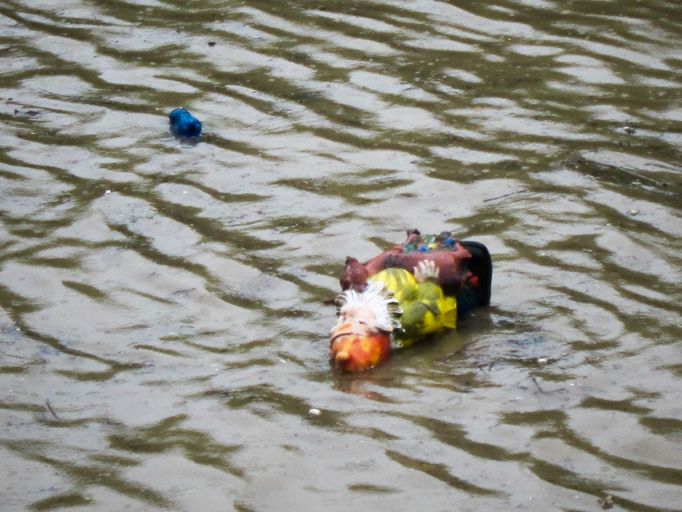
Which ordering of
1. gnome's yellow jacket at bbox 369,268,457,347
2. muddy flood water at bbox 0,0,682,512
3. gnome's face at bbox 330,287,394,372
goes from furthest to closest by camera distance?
1. gnome's yellow jacket at bbox 369,268,457,347
2. gnome's face at bbox 330,287,394,372
3. muddy flood water at bbox 0,0,682,512

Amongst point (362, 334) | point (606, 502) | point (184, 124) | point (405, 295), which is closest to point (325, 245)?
point (405, 295)

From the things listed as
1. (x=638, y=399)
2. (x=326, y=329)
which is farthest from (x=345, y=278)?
(x=638, y=399)

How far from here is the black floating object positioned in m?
6.73

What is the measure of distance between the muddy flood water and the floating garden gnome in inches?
2.9

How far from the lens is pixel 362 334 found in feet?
15.3

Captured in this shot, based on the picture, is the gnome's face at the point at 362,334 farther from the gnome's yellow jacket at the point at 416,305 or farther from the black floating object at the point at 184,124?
the black floating object at the point at 184,124

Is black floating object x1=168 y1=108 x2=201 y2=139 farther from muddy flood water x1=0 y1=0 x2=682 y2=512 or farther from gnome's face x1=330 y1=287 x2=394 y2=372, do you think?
gnome's face x1=330 y1=287 x2=394 y2=372

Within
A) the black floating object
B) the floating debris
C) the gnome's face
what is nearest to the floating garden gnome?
the gnome's face

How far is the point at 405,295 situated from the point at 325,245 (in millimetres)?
966

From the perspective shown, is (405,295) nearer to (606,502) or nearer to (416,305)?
(416,305)

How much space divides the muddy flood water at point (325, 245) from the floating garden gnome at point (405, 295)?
7 cm

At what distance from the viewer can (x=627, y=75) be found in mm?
7113

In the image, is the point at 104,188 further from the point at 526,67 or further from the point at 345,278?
the point at 526,67

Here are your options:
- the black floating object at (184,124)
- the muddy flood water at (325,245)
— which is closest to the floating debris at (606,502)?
the muddy flood water at (325,245)
